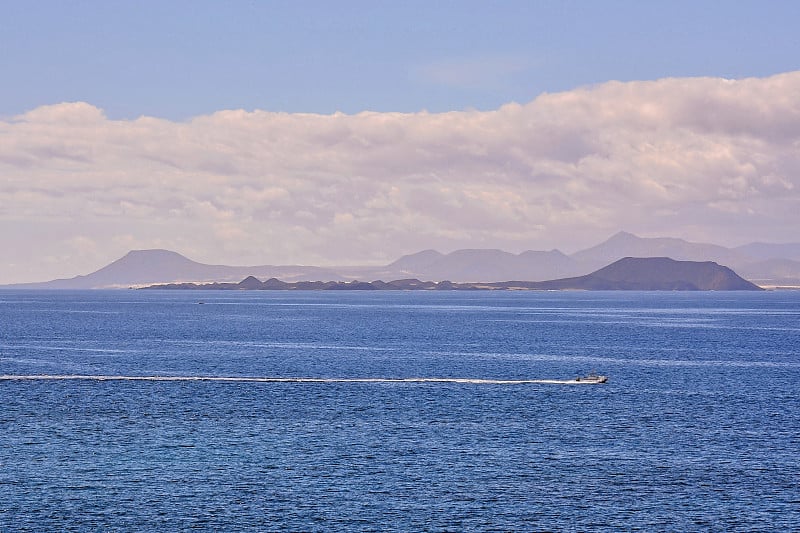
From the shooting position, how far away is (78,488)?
62.2 metres

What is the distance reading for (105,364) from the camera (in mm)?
144125

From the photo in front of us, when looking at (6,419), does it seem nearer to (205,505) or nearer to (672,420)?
(205,505)

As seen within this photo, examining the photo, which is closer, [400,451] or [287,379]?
[400,451]

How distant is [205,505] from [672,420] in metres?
48.6

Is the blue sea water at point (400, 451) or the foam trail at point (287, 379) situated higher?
the foam trail at point (287, 379)

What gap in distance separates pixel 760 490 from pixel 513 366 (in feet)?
267

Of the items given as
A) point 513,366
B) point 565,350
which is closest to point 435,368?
point 513,366

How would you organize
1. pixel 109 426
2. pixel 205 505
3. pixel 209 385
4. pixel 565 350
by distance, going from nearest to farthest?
pixel 205 505 → pixel 109 426 → pixel 209 385 → pixel 565 350

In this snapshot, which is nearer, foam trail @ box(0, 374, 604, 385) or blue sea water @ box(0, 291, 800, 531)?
blue sea water @ box(0, 291, 800, 531)

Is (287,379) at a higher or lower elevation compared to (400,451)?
higher

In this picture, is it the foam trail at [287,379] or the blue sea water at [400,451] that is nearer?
the blue sea water at [400,451]

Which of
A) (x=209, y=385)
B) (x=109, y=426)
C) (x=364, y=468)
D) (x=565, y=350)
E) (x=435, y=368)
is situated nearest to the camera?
(x=364, y=468)

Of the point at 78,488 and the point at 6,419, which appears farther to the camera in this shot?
the point at 6,419

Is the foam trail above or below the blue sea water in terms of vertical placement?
above
